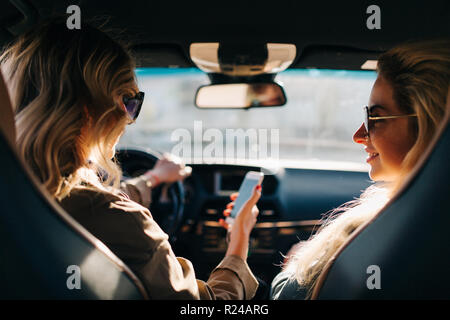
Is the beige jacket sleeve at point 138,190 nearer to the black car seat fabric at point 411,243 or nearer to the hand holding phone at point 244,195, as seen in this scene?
the hand holding phone at point 244,195

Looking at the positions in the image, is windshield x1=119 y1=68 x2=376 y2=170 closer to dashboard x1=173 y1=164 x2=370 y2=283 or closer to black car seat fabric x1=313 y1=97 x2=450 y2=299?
dashboard x1=173 y1=164 x2=370 y2=283

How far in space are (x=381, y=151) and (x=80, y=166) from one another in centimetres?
108

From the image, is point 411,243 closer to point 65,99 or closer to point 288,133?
point 65,99

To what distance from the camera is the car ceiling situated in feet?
6.11

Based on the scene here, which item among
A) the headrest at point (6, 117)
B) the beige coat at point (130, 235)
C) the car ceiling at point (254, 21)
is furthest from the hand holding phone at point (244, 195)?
the headrest at point (6, 117)

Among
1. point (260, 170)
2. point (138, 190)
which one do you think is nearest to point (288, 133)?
point (260, 170)

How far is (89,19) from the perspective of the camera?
6.55 feet

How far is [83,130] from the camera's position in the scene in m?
1.22

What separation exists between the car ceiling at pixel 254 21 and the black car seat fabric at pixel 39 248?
1.18m

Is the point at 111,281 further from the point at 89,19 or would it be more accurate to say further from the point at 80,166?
the point at 89,19

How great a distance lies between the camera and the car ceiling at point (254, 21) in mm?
1863

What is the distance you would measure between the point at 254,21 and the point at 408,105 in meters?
0.97
